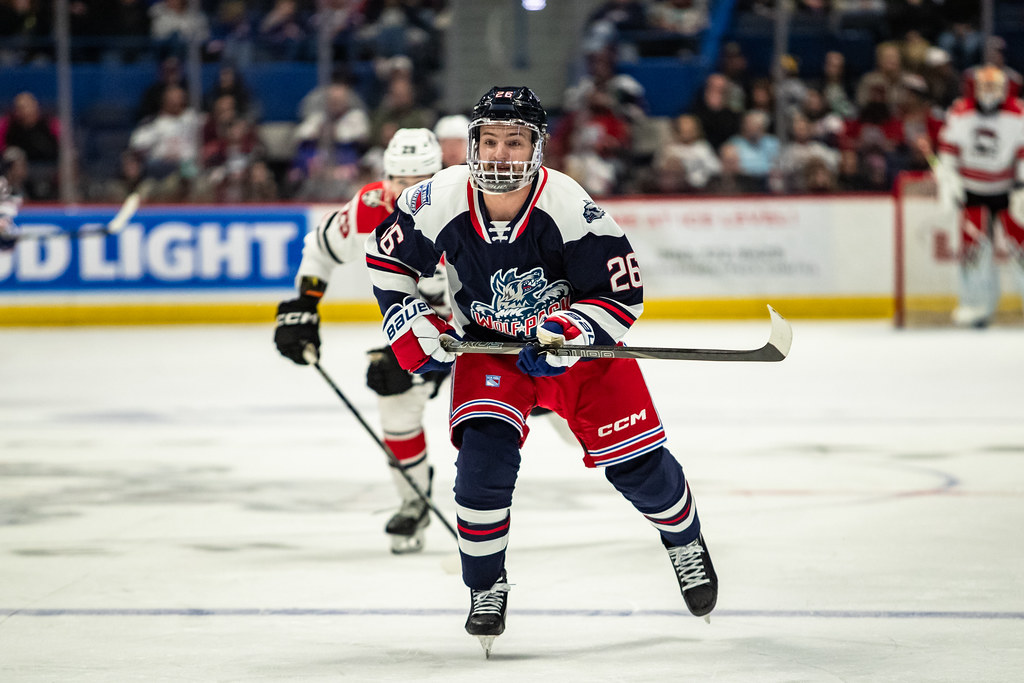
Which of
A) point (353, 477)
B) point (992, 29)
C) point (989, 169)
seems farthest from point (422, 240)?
point (992, 29)

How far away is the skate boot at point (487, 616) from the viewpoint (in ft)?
9.95

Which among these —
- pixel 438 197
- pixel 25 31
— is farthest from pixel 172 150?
pixel 438 197

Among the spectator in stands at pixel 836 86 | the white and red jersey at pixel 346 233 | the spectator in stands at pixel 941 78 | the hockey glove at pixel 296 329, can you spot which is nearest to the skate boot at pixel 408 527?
the hockey glove at pixel 296 329

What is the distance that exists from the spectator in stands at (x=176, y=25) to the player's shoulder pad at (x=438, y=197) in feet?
26.2

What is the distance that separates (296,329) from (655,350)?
134cm

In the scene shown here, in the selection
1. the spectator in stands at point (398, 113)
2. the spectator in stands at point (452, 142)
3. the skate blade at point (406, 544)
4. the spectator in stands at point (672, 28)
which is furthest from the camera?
the spectator in stands at point (672, 28)

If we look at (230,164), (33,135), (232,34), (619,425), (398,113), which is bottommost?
(619,425)

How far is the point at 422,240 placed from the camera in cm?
321

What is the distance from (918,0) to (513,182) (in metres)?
9.10

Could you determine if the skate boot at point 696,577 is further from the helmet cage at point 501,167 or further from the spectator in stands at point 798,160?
A: the spectator in stands at point 798,160

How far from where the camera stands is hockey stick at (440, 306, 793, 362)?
3031 millimetres

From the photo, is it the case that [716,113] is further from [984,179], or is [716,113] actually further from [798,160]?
[984,179]

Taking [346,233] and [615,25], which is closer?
[346,233]

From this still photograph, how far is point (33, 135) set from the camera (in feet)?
34.8
